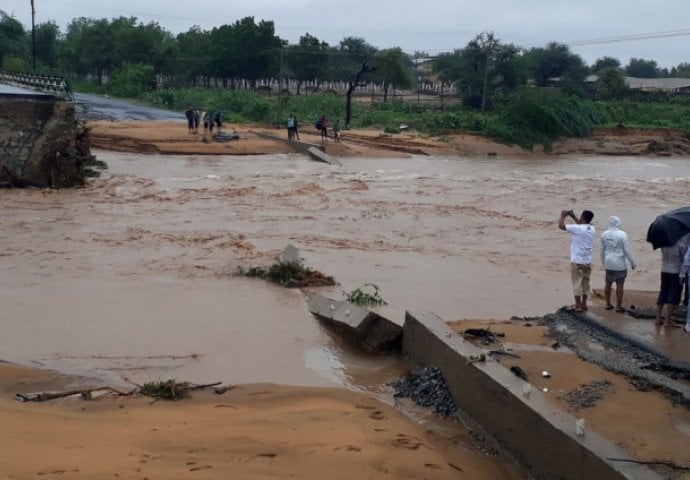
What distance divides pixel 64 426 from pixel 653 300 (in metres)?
8.59

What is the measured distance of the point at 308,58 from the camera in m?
80.2

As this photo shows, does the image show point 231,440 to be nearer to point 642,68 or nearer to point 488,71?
point 488,71

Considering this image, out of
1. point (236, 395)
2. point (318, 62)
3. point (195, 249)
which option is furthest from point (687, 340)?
point (318, 62)

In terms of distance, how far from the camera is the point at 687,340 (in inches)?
371

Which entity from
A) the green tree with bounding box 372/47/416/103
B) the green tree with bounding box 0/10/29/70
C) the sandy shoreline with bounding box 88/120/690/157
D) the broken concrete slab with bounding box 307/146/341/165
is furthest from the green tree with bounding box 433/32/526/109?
the green tree with bounding box 0/10/29/70

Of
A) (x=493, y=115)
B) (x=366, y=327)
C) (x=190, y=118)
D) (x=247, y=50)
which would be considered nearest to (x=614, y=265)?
(x=366, y=327)

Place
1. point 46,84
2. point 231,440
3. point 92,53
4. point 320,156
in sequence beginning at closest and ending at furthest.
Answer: point 231,440 → point 46,84 → point 320,156 → point 92,53

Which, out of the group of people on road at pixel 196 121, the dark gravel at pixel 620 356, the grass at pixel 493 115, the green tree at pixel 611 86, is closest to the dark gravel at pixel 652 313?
the dark gravel at pixel 620 356

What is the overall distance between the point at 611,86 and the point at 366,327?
70.2m

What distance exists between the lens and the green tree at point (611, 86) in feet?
243

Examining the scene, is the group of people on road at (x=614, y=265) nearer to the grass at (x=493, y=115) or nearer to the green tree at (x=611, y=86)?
the grass at (x=493, y=115)

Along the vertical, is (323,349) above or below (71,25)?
below

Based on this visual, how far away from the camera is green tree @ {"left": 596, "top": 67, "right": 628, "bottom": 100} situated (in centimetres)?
7412

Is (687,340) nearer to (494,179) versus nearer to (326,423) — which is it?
(326,423)
